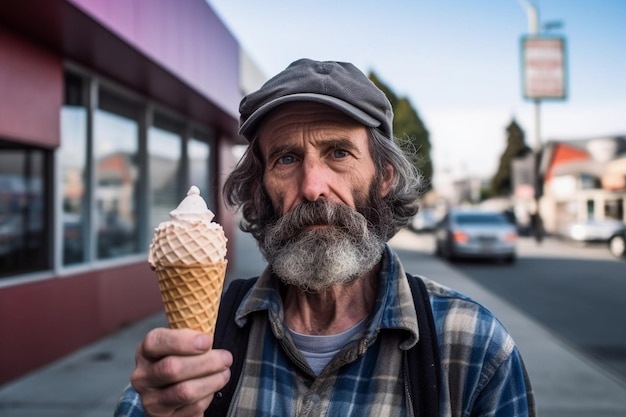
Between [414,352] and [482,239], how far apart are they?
1511cm

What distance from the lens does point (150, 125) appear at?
895 cm

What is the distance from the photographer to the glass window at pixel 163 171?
9.14 meters

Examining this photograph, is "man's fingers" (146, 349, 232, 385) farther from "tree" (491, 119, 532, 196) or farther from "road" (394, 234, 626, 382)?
"tree" (491, 119, 532, 196)

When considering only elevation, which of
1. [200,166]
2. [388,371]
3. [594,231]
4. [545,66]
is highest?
[545,66]

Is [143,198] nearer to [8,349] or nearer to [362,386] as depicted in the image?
[8,349]

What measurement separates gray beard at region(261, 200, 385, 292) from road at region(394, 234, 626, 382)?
522 cm

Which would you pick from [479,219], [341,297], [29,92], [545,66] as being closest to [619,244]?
[479,219]

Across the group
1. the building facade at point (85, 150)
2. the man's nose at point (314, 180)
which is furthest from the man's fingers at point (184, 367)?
the building facade at point (85, 150)

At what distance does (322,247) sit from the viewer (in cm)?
172

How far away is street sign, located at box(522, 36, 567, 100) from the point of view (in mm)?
21047

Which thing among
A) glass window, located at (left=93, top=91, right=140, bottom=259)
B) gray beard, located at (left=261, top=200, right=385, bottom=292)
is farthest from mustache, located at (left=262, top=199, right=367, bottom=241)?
glass window, located at (left=93, top=91, right=140, bottom=259)

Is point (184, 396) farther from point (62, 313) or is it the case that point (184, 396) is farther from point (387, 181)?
point (62, 313)

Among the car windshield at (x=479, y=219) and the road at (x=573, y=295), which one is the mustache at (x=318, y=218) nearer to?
the road at (x=573, y=295)

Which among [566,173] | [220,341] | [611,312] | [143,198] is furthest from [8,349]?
[566,173]
